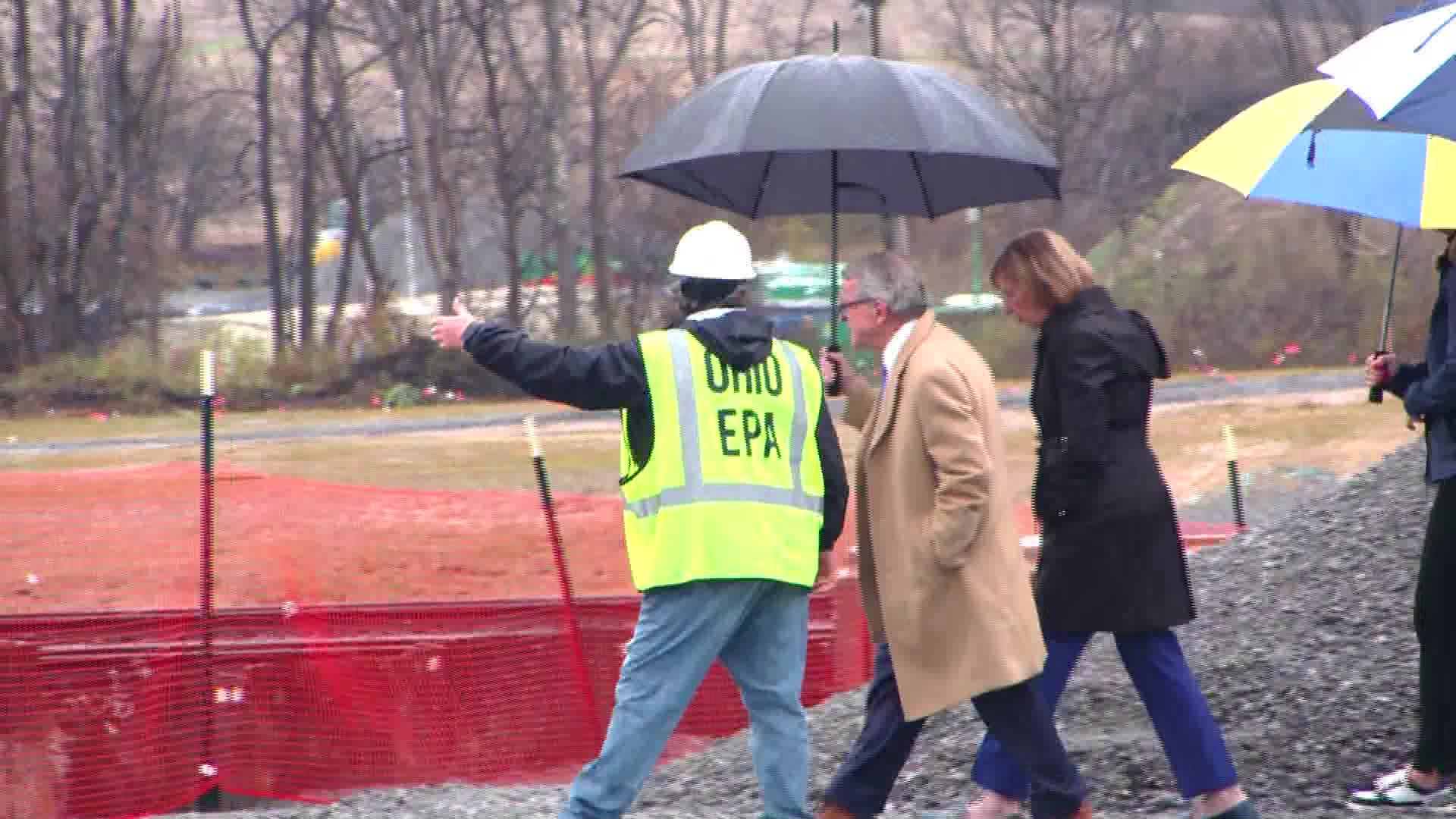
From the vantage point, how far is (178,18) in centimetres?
3988

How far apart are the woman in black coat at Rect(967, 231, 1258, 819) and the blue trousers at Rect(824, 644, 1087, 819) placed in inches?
10.8

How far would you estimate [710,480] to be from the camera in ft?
15.8

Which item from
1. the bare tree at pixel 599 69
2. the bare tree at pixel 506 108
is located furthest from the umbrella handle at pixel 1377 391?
the bare tree at pixel 506 108

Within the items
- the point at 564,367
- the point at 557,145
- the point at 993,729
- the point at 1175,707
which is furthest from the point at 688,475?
the point at 557,145

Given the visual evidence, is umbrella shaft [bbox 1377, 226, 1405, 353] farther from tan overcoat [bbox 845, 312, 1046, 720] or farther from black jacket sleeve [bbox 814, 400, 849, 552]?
black jacket sleeve [bbox 814, 400, 849, 552]

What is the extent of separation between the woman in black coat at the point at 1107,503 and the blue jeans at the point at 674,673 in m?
0.70

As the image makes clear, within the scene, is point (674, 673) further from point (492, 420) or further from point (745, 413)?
point (492, 420)

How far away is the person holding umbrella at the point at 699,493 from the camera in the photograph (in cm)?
475

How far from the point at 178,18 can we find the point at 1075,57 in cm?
1866

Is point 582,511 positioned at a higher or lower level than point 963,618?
lower

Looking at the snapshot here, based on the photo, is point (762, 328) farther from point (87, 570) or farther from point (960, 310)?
point (960, 310)

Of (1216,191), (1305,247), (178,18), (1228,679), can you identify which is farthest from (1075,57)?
(1228,679)

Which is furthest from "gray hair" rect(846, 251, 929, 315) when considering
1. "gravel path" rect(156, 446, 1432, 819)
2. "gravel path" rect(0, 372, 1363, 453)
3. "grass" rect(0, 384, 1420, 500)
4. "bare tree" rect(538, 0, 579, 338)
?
"bare tree" rect(538, 0, 579, 338)

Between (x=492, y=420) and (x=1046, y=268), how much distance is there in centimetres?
2345
